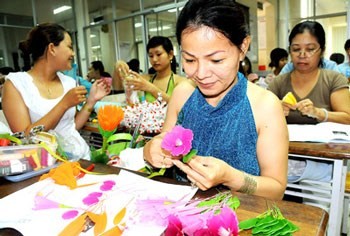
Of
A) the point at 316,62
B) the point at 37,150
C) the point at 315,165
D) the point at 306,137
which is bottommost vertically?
the point at 315,165

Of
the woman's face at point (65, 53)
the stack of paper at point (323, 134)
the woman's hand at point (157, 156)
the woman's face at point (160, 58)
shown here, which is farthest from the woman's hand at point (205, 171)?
the woman's face at point (160, 58)

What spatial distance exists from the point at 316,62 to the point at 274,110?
4.19ft

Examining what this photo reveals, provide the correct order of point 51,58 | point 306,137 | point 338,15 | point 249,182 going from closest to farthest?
point 249,182 → point 306,137 → point 51,58 → point 338,15

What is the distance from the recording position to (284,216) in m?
0.63

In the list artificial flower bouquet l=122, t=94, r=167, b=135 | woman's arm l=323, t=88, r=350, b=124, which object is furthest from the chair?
artificial flower bouquet l=122, t=94, r=167, b=135

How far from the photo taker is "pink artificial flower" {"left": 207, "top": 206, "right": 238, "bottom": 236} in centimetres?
45

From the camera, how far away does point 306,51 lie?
1.98m

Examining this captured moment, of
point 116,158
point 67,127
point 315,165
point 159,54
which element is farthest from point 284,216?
point 159,54

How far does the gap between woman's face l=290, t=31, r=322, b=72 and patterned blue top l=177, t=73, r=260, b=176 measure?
1.15 meters

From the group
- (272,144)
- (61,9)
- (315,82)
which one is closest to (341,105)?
(315,82)

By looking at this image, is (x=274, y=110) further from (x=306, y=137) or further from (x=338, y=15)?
(x=338, y=15)

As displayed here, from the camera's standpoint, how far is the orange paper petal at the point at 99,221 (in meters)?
0.61

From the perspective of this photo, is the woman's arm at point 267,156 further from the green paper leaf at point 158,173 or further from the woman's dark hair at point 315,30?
the woman's dark hair at point 315,30

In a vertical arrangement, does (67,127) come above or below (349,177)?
above
